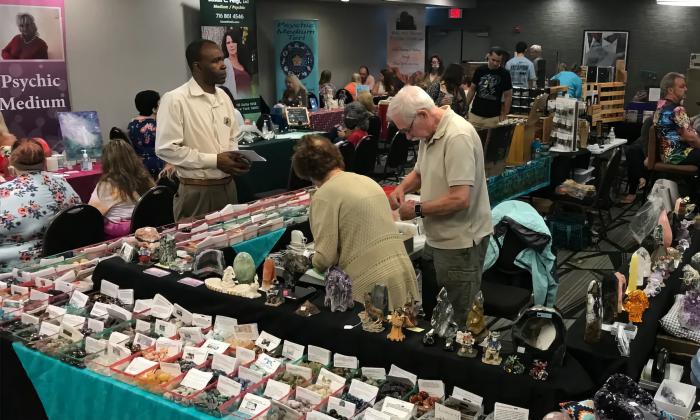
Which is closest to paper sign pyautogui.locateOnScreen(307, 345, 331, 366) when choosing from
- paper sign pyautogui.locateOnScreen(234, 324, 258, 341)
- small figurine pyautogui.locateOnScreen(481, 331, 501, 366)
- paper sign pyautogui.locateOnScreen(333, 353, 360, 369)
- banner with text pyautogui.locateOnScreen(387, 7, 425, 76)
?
paper sign pyautogui.locateOnScreen(333, 353, 360, 369)

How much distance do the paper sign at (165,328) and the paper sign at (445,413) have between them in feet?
3.36

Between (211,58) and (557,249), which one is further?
(557,249)

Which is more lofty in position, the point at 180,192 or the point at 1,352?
the point at 180,192

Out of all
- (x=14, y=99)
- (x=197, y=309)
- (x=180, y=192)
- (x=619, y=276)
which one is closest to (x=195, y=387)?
(x=197, y=309)

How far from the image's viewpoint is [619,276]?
233 centimetres

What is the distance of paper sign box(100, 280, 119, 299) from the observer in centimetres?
273

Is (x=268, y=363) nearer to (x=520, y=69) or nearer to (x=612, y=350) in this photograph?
(x=612, y=350)

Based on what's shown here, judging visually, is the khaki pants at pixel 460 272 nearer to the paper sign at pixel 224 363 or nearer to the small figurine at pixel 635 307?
the small figurine at pixel 635 307

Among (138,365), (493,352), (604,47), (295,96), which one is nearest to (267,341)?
(138,365)

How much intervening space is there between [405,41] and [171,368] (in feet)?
45.8

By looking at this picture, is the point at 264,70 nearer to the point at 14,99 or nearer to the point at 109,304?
the point at 14,99

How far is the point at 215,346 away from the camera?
2.26 metres

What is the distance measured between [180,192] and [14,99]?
416 cm

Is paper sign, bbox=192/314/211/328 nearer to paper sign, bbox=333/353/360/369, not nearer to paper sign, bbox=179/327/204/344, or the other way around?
paper sign, bbox=179/327/204/344
